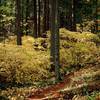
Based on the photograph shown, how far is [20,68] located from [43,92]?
4.23 meters

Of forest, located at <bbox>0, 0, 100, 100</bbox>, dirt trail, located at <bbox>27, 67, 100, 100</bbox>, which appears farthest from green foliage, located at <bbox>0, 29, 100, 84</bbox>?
dirt trail, located at <bbox>27, 67, 100, 100</bbox>

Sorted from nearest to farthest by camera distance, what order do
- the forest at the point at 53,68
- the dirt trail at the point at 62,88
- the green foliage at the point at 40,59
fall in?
1. the dirt trail at the point at 62,88
2. the forest at the point at 53,68
3. the green foliage at the point at 40,59

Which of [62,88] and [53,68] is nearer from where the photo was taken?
[62,88]

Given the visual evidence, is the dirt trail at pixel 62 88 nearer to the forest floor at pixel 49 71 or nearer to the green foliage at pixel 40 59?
the forest floor at pixel 49 71

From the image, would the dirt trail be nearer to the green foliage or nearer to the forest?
the forest

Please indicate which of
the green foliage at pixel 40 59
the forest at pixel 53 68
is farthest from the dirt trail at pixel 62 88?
the green foliage at pixel 40 59

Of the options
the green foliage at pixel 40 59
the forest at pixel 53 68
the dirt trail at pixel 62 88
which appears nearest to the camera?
the dirt trail at pixel 62 88

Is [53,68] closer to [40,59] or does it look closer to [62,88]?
[40,59]

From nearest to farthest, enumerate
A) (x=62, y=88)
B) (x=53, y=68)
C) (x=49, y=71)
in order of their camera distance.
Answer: (x=62, y=88) → (x=49, y=71) → (x=53, y=68)

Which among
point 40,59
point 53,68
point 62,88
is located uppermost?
point 40,59

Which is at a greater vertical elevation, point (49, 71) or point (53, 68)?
point (53, 68)

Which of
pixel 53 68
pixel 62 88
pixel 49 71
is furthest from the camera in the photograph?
pixel 53 68

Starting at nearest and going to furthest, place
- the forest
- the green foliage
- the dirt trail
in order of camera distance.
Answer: the dirt trail → the forest → the green foliage

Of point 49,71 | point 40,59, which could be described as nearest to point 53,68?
point 49,71
